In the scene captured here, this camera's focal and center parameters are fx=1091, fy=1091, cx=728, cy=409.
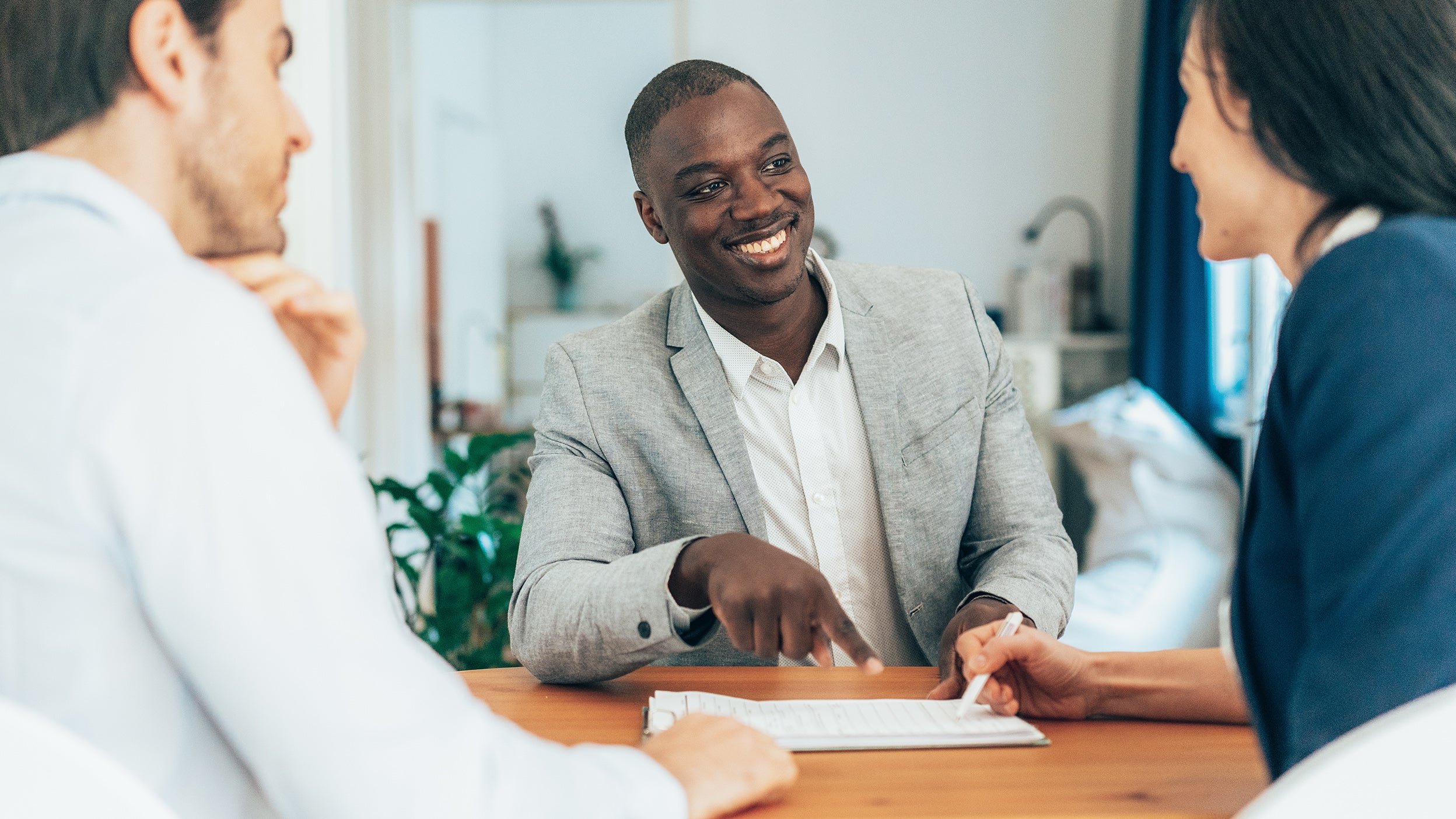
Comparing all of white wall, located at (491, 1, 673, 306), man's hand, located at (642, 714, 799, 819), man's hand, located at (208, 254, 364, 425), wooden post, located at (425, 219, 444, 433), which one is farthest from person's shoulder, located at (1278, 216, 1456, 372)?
white wall, located at (491, 1, 673, 306)

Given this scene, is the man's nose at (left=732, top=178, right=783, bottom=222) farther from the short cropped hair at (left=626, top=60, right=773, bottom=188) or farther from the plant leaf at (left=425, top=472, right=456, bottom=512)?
the plant leaf at (left=425, top=472, right=456, bottom=512)

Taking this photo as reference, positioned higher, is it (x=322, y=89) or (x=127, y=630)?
(x=322, y=89)

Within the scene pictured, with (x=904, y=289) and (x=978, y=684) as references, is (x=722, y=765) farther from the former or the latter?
(x=904, y=289)

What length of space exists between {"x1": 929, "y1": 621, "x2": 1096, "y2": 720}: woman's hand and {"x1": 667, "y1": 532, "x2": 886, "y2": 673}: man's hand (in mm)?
150

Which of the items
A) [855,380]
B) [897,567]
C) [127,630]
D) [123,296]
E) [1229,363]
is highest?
[123,296]

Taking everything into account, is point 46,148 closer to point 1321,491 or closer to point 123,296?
point 123,296

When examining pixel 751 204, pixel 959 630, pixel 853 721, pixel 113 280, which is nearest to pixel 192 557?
pixel 113 280

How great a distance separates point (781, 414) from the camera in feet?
5.22

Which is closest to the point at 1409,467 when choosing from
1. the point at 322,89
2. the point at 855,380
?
the point at 855,380

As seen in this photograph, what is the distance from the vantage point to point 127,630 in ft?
1.99

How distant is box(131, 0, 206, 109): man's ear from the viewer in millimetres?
699

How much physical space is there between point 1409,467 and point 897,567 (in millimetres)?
842

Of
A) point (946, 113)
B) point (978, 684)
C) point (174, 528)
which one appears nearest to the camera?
point (174, 528)

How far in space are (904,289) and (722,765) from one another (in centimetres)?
99
